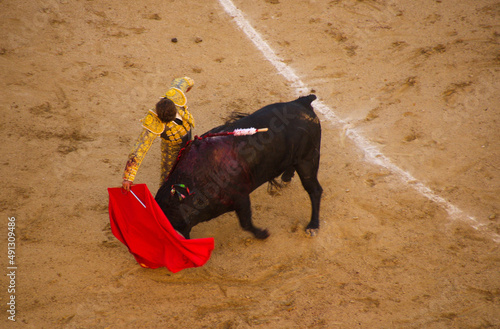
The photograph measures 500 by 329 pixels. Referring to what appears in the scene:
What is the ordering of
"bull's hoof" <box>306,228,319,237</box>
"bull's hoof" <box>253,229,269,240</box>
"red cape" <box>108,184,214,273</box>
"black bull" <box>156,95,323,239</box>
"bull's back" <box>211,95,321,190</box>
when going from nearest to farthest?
"red cape" <box>108,184,214,273</box>, "black bull" <box>156,95,323,239</box>, "bull's back" <box>211,95,321,190</box>, "bull's hoof" <box>253,229,269,240</box>, "bull's hoof" <box>306,228,319,237</box>

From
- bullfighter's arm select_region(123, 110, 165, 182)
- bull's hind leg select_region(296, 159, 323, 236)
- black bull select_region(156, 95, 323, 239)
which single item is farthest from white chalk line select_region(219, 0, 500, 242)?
bullfighter's arm select_region(123, 110, 165, 182)

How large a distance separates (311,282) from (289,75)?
4.18 metres

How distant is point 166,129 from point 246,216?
1154 mm

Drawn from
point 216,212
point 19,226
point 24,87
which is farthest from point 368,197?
point 24,87

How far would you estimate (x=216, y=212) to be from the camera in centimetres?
401

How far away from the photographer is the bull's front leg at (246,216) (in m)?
4.09

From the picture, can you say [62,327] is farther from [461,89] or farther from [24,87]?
[461,89]

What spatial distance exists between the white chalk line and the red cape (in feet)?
9.06

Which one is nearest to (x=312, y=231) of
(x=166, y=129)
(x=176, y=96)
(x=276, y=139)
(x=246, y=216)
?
Answer: (x=246, y=216)

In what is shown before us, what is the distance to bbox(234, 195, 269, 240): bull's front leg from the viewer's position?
409cm

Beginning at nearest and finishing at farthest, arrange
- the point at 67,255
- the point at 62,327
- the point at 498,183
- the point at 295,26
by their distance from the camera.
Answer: the point at 62,327, the point at 67,255, the point at 498,183, the point at 295,26

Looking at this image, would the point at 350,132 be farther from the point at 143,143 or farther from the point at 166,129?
the point at 143,143

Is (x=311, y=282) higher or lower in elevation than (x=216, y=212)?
lower

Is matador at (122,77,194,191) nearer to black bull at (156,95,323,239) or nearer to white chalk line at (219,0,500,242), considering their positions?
black bull at (156,95,323,239)
